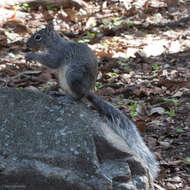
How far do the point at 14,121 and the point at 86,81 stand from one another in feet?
3.33

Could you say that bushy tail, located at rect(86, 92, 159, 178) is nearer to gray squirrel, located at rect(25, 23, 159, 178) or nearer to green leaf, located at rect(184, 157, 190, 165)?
gray squirrel, located at rect(25, 23, 159, 178)

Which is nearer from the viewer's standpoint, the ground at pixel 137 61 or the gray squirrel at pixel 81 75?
the gray squirrel at pixel 81 75

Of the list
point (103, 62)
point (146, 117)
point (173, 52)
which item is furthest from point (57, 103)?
point (173, 52)

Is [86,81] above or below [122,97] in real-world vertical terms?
above

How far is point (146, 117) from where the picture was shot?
179 inches

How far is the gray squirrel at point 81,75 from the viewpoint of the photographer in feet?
11.3

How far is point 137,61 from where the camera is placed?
618 cm

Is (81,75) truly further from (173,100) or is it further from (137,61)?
(137,61)

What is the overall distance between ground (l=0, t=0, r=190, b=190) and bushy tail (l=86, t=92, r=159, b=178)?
21cm

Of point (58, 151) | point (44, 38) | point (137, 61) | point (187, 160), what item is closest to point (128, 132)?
point (187, 160)

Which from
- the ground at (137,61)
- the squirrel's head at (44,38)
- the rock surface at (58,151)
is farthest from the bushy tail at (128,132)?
the squirrel's head at (44,38)

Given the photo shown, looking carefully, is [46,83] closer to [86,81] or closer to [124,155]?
[86,81]

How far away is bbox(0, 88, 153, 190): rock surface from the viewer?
8.61 feet

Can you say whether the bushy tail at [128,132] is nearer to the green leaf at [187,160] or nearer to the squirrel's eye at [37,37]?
the green leaf at [187,160]
